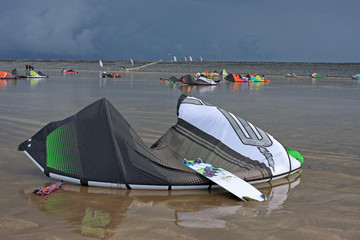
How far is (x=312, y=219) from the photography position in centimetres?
435

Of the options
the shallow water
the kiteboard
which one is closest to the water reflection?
the shallow water

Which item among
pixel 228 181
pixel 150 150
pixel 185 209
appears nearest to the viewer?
pixel 185 209

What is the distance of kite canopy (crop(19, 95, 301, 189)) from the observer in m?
5.16

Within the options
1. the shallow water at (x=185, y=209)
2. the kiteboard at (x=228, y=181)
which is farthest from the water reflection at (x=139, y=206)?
the kiteboard at (x=228, y=181)

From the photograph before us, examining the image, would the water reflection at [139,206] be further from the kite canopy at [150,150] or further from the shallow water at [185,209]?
the kite canopy at [150,150]

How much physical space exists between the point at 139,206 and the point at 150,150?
110cm

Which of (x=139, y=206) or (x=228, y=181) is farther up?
(x=228, y=181)

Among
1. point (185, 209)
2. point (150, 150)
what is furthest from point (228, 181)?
point (150, 150)

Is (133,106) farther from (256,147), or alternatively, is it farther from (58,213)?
(58,213)

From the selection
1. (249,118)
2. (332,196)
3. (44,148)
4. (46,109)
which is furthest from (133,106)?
(332,196)

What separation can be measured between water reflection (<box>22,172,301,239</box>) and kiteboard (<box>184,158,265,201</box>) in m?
0.11

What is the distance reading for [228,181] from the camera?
203 inches

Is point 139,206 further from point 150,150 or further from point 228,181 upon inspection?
point 228,181

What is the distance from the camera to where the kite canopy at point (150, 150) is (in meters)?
5.16
